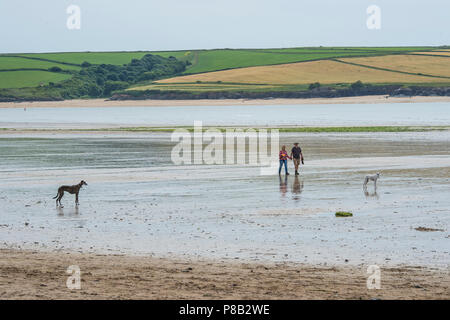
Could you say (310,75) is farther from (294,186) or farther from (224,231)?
(224,231)

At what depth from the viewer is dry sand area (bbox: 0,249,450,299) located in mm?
12734

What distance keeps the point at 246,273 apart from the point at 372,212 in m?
9.34

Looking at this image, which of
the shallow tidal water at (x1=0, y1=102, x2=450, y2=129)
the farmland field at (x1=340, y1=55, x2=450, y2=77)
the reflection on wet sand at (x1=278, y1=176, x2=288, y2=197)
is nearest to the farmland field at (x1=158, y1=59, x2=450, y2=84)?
the farmland field at (x1=340, y1=55, x2=450, y2=77)

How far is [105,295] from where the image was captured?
41.5 feet

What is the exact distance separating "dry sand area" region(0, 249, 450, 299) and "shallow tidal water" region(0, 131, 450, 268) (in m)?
1.08

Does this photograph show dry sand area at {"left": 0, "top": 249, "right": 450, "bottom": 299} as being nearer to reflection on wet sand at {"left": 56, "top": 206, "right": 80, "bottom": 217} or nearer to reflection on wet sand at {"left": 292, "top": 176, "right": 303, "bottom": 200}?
reflection on wet sand at {"left": 56, "top": 206, "right": 80, "bottom": 217}

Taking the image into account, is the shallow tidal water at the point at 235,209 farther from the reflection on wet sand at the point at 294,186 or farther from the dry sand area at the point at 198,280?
the dry sand area at the point at 198,280

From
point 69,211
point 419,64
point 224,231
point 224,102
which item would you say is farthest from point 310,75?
point 224,231

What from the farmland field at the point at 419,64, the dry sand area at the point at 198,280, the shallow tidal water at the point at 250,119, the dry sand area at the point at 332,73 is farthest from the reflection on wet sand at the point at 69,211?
the farmland field at the point at 419,64

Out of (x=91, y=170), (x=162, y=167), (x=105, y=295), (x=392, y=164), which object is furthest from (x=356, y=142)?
(x=105, y=295)

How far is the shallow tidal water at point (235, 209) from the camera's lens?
17891 mm

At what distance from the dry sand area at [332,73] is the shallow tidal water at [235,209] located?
5355 inches

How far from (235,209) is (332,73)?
166 m

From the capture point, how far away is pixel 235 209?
23922mm
